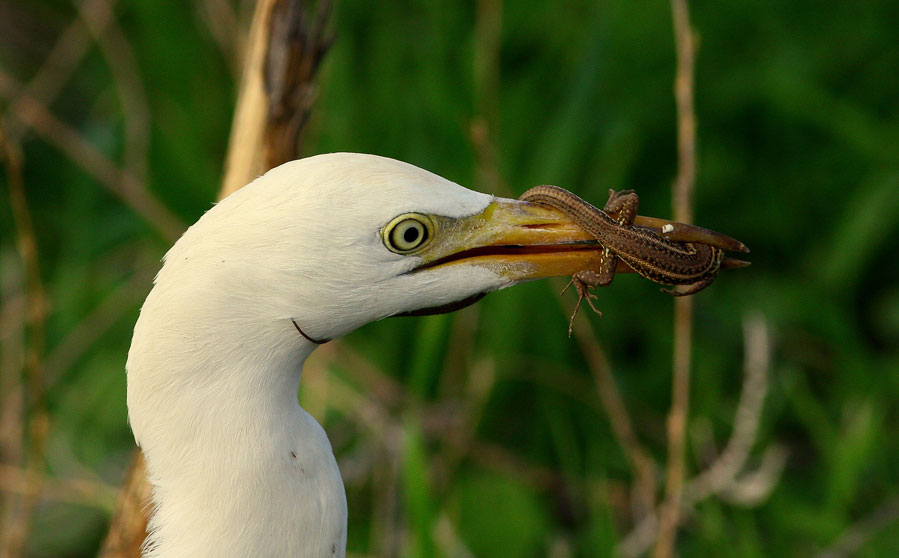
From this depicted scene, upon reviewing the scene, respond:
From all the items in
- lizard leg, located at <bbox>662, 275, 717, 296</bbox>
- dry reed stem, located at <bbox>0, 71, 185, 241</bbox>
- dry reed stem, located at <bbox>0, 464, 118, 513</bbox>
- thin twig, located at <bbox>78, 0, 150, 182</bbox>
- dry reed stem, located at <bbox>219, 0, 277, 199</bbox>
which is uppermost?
thin twig, located at <bbox>78, 0, 150, 182</bbox>

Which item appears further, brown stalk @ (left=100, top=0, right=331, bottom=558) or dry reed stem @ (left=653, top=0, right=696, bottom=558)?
dry reed stem @ (left=653, top=0, right=696, bottom=558)

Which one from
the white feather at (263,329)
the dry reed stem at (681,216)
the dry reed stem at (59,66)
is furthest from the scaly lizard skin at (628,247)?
the dry reed stem at (59,66)

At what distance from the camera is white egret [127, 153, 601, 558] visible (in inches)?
43.6

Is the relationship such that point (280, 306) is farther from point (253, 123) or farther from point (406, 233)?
point (253, 123)

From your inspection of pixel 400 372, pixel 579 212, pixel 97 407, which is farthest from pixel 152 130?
pixel 579 212

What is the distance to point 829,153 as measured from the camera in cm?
302

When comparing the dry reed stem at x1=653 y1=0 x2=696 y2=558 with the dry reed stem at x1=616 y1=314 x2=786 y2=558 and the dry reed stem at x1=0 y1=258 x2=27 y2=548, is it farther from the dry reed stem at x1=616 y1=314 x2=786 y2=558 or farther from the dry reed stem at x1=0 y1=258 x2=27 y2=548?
the dry reed stem at x1=0 y1=258 x2=27 y2=548

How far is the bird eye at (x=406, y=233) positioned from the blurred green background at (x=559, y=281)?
115cm

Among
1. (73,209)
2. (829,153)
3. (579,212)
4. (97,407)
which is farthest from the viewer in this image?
(73,209)

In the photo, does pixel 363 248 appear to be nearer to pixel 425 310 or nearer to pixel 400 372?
pixel 425 310

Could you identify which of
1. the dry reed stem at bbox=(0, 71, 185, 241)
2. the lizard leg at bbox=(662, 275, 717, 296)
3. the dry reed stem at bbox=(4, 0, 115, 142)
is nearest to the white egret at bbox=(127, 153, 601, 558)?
the lizard leg at bbox=(662, 275, 717, 296)

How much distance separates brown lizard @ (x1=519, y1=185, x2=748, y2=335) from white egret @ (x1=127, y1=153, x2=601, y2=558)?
24 millimetres

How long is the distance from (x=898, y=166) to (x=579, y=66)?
969 mm

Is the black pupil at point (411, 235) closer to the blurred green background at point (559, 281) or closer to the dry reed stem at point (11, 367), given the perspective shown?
the blurred green background at point (559, 281)
